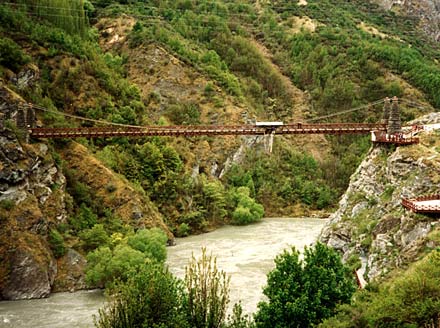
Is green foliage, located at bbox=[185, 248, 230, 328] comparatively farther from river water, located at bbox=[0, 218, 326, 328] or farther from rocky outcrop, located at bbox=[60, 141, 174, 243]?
rocky outcrop, located at bbox=[60, 141, 174, 243]

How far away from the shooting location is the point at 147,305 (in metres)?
20.0

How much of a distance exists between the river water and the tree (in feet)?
24.3

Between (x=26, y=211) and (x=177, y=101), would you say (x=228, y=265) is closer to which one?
(x=26, y=211)

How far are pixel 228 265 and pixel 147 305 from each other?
698 inches

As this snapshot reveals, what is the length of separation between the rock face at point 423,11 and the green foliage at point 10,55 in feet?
271

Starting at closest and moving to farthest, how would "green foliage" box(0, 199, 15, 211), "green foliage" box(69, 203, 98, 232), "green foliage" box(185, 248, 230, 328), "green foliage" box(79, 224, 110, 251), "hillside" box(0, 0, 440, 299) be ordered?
"green foliage" box(185, 248, 230, 328) → "green foliage" box(0, 199, 15, 211) → "green foliage" box(79, 224, 110, 251) → "hillside" box(0, 0, 440, 299) → "green foliage" box(69, 203, 98, 232)

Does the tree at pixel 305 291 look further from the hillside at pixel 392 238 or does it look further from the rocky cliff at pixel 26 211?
the rocky cliff at pixel 26 211

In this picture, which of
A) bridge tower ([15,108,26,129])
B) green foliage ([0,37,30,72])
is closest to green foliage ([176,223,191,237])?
bridge tower ([15,108,26,129])

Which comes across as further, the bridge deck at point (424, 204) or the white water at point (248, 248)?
the white water at point (248, 248)

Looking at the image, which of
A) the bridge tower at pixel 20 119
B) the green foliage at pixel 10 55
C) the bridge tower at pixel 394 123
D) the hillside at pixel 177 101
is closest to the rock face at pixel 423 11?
the hillside at pixel 177 101

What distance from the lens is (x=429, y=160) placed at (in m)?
28.0

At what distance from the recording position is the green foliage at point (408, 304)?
51.5 ft

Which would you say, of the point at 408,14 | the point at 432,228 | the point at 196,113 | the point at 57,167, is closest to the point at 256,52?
the point at 196,113

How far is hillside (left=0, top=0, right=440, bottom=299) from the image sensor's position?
36.8 m
